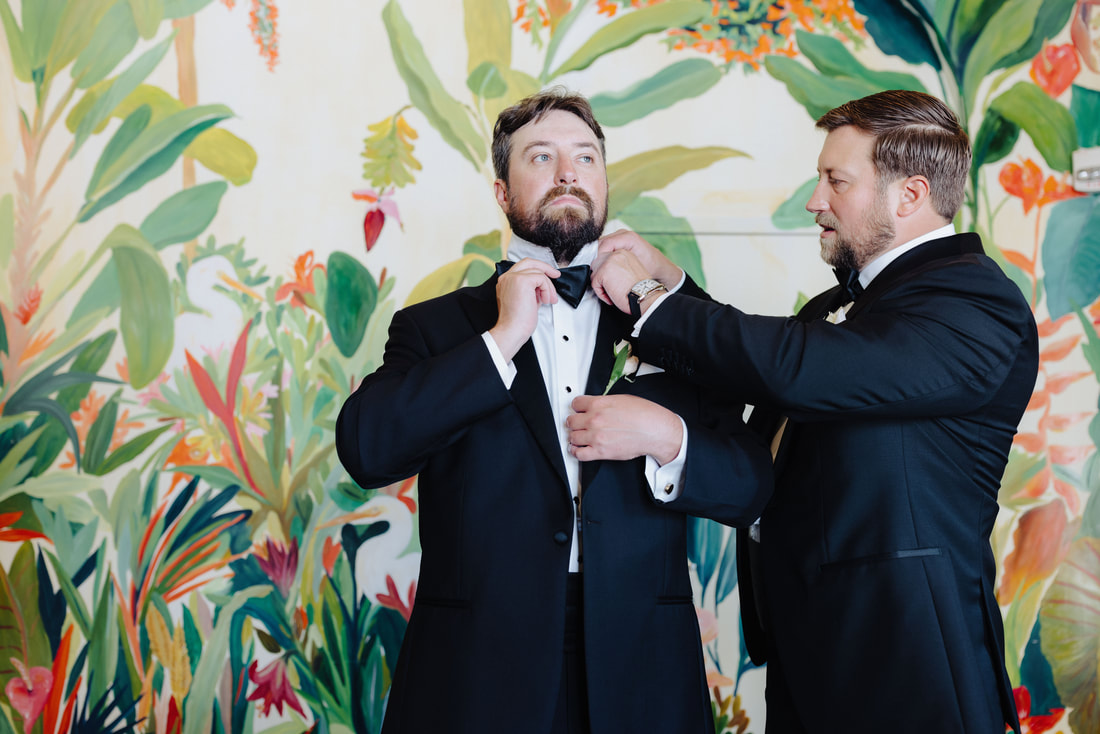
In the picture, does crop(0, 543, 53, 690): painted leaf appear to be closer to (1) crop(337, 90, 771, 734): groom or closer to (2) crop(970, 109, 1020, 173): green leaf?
(1) crop(337, 90, 771, 734): groom

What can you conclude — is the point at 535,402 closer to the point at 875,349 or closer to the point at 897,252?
the point at 875,349

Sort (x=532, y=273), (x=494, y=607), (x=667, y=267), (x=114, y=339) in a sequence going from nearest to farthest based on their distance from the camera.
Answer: (x=494, y=607) < (x=532, y=273) < (x=667, y=267) < (x=114, y=339)

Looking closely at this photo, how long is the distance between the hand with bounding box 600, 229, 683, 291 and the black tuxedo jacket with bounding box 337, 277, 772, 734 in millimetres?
390

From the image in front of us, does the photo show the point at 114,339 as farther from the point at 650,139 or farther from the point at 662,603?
the point at 662,603

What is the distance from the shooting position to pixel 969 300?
171 cm

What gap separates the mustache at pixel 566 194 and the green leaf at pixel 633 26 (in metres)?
1.25

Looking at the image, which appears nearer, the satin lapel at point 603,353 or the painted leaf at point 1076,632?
the satin lapel at point 603,353

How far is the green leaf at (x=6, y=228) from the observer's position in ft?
9.70

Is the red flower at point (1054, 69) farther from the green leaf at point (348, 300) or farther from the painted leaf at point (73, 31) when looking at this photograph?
the painted leaf at point (73, 31)

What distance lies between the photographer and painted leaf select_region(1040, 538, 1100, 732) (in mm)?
3121

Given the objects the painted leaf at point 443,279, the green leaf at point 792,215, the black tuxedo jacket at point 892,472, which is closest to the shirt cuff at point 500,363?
the black tuxedo jacket at point 892,472

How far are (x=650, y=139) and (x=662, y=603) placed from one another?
1846 mm

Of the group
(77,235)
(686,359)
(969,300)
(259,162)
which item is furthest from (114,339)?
(969,300)

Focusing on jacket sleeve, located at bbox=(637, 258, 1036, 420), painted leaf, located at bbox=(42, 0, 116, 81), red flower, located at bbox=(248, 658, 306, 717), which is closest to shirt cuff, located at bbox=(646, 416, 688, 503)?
jacket sleeve, located at bbox=(637, 258, 1036, 420)
